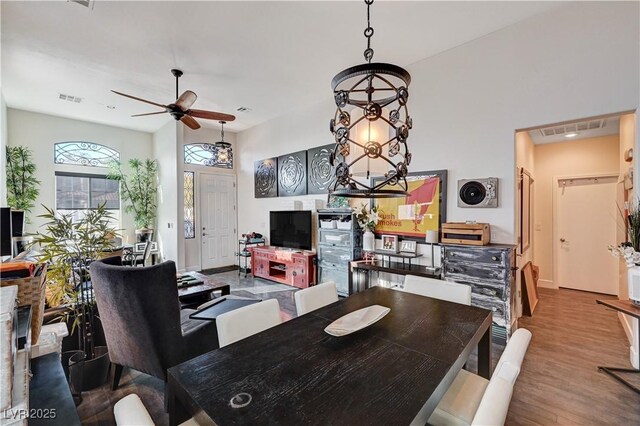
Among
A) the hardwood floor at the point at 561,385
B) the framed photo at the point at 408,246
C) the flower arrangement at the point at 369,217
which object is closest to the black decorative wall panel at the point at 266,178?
the flower arrangement at the point at 369,217

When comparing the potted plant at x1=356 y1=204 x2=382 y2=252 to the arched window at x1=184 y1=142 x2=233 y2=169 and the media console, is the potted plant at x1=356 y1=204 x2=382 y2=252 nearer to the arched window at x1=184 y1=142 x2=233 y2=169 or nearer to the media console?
the media console

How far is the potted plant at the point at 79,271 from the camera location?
85.7 inches

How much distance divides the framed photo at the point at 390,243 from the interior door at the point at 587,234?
3.61m

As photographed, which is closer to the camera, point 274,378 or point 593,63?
point 274,378

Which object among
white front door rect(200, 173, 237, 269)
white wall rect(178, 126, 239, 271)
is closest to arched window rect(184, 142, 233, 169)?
white wall rect(178, 126, 239, 271)

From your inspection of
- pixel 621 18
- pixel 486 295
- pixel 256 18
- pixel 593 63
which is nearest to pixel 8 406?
pixel 256 18

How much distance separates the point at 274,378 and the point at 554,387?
8.24 feet

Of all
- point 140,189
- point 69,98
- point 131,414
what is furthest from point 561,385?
point 140,189

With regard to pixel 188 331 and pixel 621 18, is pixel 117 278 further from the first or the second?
pixel 621 18

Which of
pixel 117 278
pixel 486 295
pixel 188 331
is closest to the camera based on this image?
pixel 117 278

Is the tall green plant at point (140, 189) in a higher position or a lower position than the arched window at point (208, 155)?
lower

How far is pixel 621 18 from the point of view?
99.3 inches

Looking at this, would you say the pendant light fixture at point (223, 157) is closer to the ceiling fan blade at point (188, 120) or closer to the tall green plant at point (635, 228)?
the ceiling fan blade at point (188, 120)

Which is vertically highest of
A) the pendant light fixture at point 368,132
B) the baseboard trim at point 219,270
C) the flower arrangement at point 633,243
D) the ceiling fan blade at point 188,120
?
the ceiling fan blade at point 188,120
